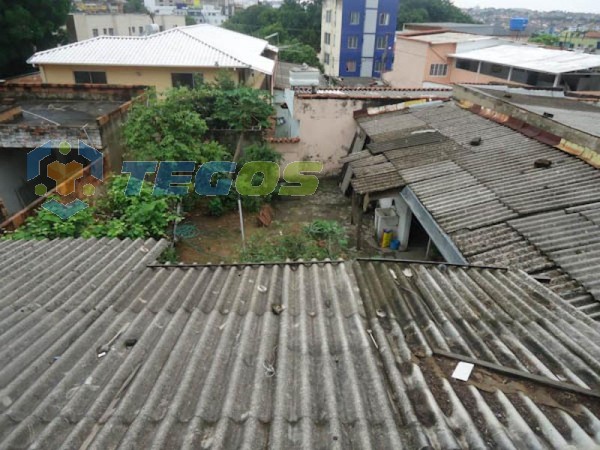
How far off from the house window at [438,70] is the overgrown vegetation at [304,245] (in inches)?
933

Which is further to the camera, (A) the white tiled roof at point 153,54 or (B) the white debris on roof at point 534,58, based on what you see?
(B) the white debris on roof at point 534,58

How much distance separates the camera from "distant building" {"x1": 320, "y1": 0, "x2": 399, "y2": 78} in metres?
41.6

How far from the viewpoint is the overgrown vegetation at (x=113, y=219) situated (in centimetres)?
770

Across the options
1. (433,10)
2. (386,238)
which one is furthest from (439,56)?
(433,10)

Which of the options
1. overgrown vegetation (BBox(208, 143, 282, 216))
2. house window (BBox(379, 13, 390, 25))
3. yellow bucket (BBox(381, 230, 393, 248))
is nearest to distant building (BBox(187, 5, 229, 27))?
house window (BBox(379, 13, 390, 25))

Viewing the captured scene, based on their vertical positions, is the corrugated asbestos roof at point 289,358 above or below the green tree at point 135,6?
below

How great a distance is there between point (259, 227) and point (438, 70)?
997 inches

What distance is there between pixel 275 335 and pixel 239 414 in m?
0.83

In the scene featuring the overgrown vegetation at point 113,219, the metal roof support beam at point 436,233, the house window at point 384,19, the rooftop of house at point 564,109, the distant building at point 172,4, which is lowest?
the overgrown vegetation at point 113,219

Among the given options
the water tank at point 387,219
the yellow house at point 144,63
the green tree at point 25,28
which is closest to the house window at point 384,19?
the yellow house at point 144,63

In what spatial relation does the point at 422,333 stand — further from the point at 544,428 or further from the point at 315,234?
the point at 315,234

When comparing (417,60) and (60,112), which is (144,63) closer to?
(60,112)

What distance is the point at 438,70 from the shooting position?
30.9 m

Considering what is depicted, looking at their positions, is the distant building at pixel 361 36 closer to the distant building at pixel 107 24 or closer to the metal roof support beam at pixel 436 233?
the distant building at pixel 107 24
